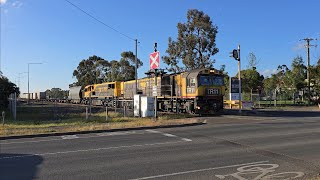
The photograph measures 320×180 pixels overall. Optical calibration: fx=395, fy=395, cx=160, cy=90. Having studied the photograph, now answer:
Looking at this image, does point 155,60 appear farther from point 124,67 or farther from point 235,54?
point 124,67

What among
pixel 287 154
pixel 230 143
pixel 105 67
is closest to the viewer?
pixel 287 154

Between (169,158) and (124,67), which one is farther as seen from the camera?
(124,67)

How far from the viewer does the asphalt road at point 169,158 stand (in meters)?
8.88

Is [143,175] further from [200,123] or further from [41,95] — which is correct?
[41,95]

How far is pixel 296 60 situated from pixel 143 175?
7083 centimetres

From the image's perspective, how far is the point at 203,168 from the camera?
9.44m

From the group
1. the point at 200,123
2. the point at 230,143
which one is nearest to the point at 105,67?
the point at 200,123

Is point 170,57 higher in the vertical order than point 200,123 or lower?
higher

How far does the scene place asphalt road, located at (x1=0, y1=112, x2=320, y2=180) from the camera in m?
8.88

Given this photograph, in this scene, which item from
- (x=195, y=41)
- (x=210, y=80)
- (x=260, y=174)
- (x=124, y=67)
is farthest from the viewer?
(x=124, y=67)

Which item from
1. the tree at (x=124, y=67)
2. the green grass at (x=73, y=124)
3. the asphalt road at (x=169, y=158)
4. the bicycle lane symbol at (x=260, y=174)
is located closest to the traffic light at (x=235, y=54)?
the green grass at (x=73, y=124)

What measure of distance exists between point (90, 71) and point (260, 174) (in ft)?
347

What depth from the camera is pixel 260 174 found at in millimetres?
8766

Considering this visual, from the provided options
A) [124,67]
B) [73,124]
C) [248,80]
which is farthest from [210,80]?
[124,67]
